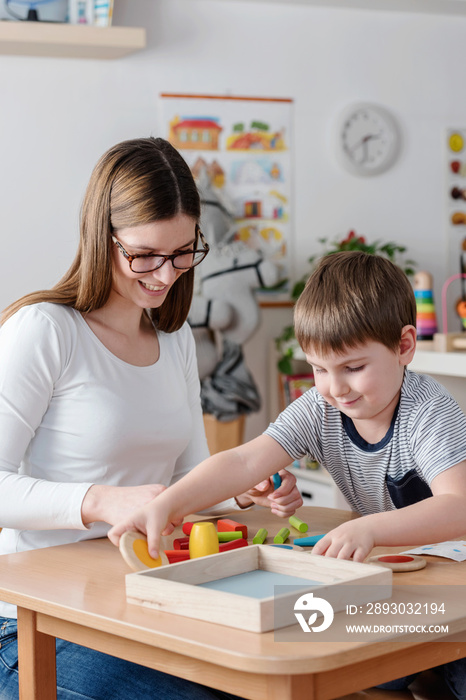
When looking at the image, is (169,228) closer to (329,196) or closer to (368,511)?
(368,511)

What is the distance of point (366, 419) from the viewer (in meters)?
1.17

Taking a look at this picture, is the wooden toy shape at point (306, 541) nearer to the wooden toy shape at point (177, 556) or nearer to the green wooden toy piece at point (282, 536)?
the green wooden toy piece at point (282, 536)

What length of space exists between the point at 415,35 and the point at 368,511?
2.74 meters

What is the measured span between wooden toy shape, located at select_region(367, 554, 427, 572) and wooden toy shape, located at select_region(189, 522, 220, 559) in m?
0.18

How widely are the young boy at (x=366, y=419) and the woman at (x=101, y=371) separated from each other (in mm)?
102

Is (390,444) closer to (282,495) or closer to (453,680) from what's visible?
(282,495)

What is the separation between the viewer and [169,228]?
124cm

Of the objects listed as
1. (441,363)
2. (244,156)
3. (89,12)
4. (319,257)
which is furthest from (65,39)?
(441,363)

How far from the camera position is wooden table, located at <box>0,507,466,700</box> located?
0.67 meters

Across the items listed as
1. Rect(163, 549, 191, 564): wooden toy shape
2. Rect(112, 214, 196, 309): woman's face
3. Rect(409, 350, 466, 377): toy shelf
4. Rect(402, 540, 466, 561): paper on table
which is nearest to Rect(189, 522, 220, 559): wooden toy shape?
Rect(163, 549, 191, 564): wooden toy shape

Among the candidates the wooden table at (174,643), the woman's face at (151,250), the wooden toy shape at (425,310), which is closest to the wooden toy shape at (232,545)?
the wooden table at (174,643)

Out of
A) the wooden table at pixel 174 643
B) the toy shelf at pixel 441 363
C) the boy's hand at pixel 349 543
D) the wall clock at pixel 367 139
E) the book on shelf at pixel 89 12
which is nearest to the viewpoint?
the wooden table at pixel 174 643

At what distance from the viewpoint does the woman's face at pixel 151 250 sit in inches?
48.7

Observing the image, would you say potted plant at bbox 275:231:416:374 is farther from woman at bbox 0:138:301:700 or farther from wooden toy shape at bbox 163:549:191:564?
wooden toy shape at bbox 163:549:191:564
